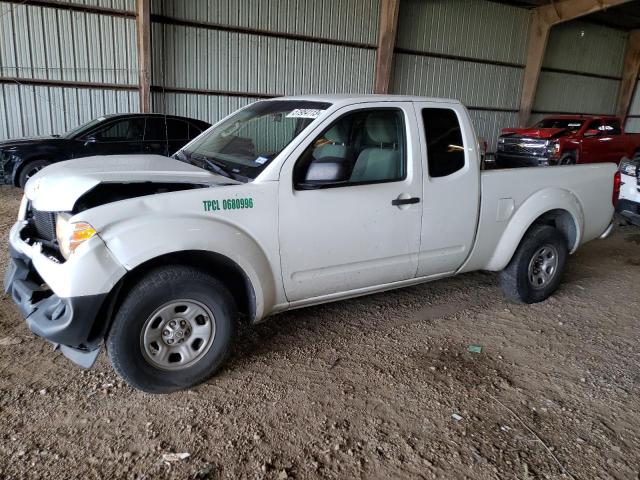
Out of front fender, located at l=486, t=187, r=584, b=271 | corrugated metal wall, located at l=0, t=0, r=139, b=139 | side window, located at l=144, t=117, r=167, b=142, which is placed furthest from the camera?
corrugated metal wall, located at l=0, t=0, r=139, b=139

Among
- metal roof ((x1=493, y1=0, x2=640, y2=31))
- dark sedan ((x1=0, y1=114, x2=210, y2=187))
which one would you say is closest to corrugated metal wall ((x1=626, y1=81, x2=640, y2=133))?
metal roof ((x1=493, y1=0, x2=640, y2=31))

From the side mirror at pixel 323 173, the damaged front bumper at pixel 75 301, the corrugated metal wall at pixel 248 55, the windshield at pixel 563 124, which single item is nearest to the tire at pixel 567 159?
the windshield at pixel 563 124

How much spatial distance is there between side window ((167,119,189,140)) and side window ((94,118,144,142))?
1.78ft

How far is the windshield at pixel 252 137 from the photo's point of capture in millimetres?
3500

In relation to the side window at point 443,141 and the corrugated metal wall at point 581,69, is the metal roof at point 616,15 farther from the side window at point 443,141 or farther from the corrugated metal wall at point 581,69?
the side window at point 443,141

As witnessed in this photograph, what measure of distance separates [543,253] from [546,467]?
254 cm

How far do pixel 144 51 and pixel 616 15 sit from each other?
1690cm

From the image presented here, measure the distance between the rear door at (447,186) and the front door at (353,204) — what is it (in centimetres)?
10

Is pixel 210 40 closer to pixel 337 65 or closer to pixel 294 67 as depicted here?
pixel 294 67

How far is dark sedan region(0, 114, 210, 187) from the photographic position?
8992 millimetres

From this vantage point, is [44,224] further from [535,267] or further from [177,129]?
[177,129]

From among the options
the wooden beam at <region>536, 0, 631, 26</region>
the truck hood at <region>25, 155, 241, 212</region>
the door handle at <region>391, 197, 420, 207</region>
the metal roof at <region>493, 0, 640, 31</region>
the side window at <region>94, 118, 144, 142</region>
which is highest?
the metal roof at <region>493, 0, 640, 31</region>

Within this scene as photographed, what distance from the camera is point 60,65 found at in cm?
1157

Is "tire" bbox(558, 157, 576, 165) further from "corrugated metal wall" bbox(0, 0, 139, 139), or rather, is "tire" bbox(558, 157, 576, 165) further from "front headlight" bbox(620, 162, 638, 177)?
"corrugated metal wall" bbox(0, 0, 139, 139)
